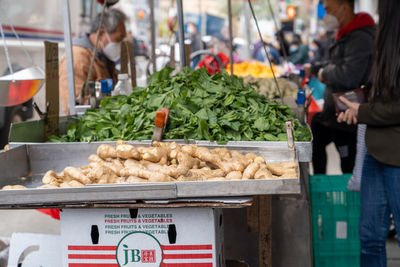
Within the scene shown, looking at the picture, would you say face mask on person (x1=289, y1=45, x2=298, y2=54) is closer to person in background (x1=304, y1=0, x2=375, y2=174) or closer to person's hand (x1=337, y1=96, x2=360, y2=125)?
person in background (x1=304, y1=0, x2=375, y2=174)

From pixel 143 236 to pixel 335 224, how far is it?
6.36 ft

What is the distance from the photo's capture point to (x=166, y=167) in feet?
7.65

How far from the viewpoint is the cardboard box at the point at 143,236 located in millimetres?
2205

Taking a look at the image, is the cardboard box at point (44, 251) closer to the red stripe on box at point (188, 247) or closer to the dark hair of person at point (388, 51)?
the red stripe on box at point (188, 247)

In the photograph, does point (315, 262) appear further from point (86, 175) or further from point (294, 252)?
point (86, 175)

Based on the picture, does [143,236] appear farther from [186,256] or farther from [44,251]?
[44,251]

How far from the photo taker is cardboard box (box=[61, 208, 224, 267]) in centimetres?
221

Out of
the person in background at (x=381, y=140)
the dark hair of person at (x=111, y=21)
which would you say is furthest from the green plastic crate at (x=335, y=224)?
the dark hair of person at (x=111, y=21)

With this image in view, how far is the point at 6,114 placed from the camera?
8.43m

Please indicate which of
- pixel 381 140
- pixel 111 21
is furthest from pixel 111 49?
pixel 381 140

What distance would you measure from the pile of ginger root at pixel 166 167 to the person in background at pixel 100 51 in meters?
2.33

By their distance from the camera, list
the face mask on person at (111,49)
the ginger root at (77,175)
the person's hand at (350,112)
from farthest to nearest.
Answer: the face mask on person at (111,49) → the person's hand at (350,112) → the ginger root at (77,175)

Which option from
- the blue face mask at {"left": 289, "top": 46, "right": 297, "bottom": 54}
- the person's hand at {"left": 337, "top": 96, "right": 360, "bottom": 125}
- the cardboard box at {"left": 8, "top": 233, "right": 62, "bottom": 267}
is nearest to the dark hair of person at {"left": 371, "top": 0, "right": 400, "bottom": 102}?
the person's hand at {"left": 337, "top": 96, "right": 360, "bottom": 125}

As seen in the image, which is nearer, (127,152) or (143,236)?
(143,236)
